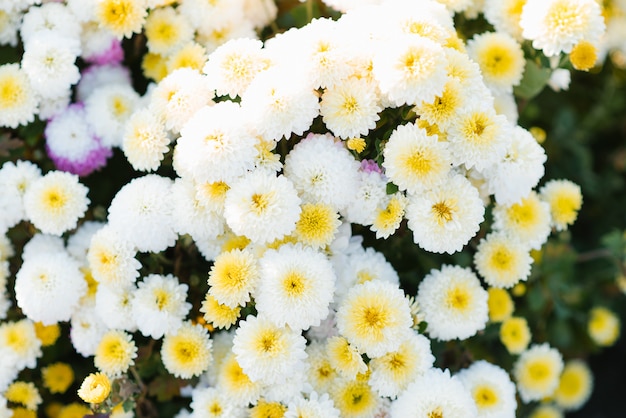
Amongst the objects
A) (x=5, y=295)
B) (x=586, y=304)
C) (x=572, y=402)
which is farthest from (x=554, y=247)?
(x=5, y=295)

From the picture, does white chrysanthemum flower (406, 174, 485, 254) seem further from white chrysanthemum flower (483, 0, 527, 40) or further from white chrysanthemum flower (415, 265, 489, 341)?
white chrysanthemum flower (483, 0, 527, 40)

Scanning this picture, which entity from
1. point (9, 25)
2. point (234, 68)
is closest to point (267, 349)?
point (234, 68)

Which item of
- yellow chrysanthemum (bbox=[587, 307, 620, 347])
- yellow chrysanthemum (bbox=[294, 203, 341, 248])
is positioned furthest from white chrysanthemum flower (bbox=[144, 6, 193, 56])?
yellow chrysanthemum (bbox=[587, 307, 620, 347])

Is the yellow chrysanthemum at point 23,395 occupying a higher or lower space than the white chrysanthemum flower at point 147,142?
lower

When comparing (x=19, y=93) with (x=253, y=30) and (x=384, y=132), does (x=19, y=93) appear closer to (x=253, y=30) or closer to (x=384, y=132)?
(x=253, y=30)

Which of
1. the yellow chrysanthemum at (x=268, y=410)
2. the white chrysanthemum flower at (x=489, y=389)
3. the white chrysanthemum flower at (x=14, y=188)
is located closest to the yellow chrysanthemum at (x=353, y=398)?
the yellow chrysanthemum at (x=268, y=410)

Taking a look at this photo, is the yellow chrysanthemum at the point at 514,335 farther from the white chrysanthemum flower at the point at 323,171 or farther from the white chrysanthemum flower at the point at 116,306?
the white chrysanthemum flower at the point at 116,306
